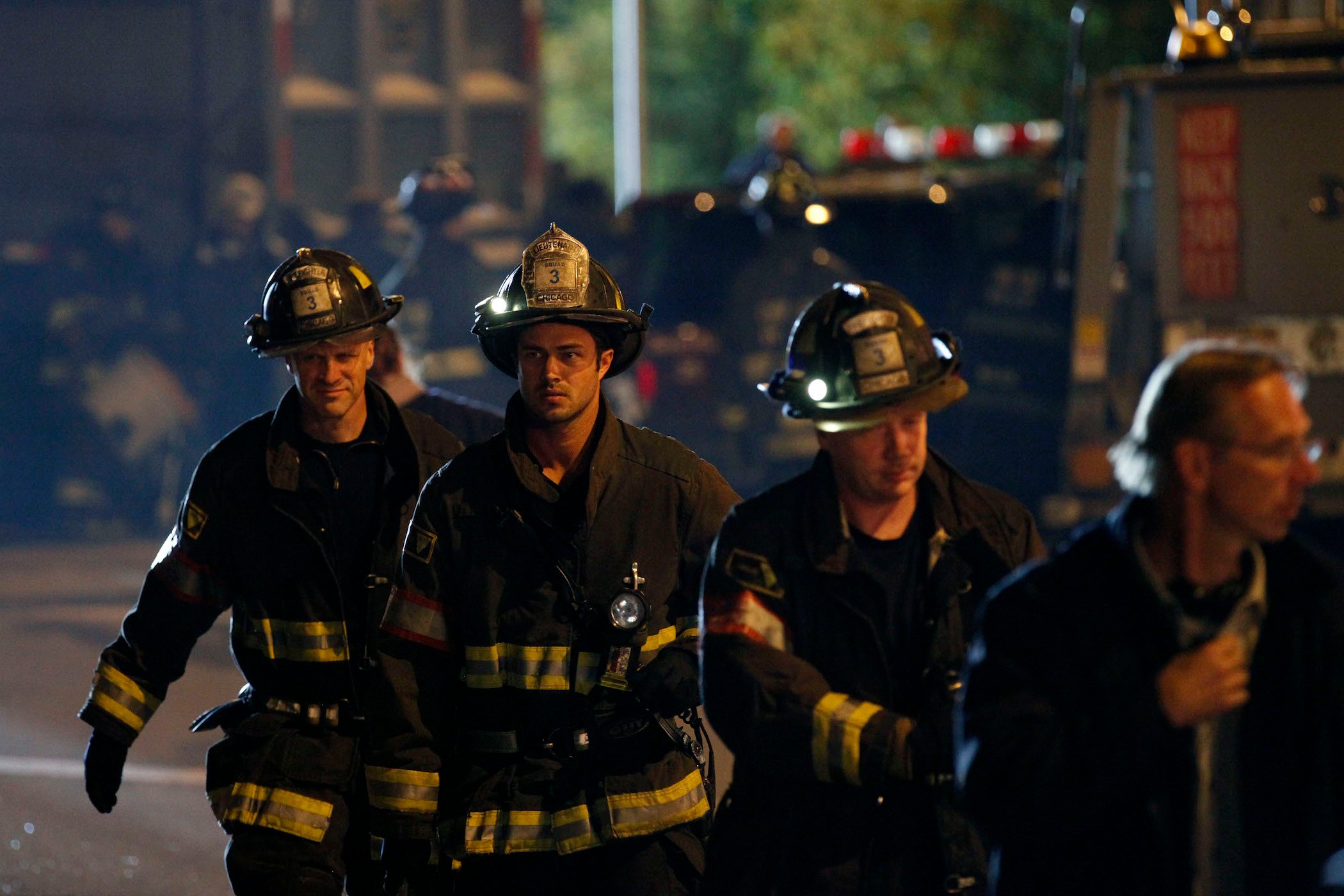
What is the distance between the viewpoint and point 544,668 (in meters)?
3.92

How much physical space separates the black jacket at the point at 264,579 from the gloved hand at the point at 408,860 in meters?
0.49

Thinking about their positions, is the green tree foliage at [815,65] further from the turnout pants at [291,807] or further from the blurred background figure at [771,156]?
the turnout pants at [291,807]

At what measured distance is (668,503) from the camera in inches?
163

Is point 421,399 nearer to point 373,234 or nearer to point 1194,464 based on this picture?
point 1194,464

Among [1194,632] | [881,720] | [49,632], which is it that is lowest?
[49,632]

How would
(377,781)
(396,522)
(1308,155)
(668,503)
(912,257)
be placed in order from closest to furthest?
(377,781), (668,503), (396,522), (1308,155), (912,257)

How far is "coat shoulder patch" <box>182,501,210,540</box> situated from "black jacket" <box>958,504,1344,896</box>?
2209 millimetres

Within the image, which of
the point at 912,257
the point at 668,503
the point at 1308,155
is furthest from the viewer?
the point at 912,257

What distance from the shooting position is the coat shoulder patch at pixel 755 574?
11.0 feet

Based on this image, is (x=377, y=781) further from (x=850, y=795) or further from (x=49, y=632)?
(x=49, y=632)

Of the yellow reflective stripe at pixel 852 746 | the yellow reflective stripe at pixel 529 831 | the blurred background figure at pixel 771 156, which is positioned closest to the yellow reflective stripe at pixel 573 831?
the yellow reflective stripe at pixel 529 831

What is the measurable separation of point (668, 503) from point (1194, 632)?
156 cm

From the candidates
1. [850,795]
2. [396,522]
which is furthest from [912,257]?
[850,795]

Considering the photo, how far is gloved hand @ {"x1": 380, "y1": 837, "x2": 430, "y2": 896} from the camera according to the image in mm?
3951
